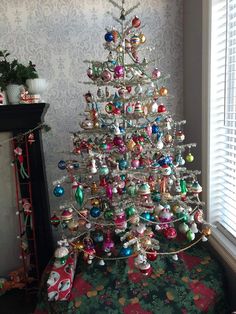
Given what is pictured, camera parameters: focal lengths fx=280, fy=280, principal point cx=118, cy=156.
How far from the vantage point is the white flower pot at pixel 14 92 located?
6.10ft

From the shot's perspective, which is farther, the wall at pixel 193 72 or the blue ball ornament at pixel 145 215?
the wall at pixel 193 72

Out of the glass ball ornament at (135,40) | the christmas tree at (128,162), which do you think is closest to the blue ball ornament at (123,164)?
the christmas tree at (128,162)

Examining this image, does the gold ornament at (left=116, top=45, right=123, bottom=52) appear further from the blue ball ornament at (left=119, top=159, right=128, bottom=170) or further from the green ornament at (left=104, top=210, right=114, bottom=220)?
the green ornament at (left=104, top=210, right=114, bottom=220)

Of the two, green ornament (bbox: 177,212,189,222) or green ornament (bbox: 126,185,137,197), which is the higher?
green ornament (bbox: 126,185,137,197)

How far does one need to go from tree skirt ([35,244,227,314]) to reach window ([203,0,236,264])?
24 cm

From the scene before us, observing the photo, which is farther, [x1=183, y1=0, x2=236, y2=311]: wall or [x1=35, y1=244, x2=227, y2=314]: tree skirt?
[x1=183, y1=0, x2=236, y2=311]: wall

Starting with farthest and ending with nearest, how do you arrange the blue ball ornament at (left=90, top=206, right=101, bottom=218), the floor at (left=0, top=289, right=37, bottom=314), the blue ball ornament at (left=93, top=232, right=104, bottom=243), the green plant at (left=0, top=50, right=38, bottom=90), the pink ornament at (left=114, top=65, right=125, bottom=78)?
the floor at (left=0, top=289, right=37, bottom=314)
the green plant at (left=0, top=50, right=38, bottom=90)
the blue ball ornament at (left=93, top=232, right=104, bottom=243)
the blue ball ornament at (left=90, top=206, right=101, bottom=218)
the pink ornament at (left=114, top=65, right=125, bottom=78)

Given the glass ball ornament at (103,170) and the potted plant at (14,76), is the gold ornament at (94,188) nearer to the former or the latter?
the glass ball ornament at (103,170)

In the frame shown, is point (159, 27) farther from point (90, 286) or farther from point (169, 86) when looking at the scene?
point (90, 286)

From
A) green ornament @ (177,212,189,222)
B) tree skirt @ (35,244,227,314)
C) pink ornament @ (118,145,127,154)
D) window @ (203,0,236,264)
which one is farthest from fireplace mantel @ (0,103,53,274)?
window @ (203,0,236,264)

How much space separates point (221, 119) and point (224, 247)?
2.61ft

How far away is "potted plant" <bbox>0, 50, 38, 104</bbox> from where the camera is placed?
6.00 feet

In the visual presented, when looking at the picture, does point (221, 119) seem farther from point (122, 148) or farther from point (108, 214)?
point (108, 214)

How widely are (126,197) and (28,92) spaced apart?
3.24 ft
